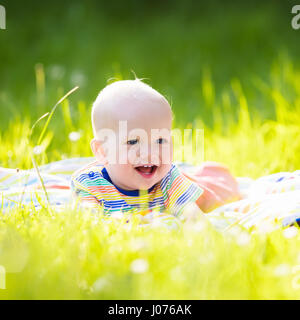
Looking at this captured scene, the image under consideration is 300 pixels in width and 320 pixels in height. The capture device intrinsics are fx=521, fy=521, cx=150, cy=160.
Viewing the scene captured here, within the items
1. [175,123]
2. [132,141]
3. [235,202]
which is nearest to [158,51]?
[175,123]

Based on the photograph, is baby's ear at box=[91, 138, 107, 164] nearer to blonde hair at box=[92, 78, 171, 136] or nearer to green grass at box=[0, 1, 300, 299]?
blonde hair at box=[92, 78, 171, 136]

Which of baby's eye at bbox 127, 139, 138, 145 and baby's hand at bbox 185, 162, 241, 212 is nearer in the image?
baby's eye at bbox 127, 139, 138, 145

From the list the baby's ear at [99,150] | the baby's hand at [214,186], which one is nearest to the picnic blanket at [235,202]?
the baby's hand at [214,186]

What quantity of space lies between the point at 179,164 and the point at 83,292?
158 cm

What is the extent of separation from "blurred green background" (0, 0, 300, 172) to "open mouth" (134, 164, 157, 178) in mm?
1853

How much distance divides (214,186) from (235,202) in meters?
0.18

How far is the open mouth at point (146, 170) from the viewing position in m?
1.95

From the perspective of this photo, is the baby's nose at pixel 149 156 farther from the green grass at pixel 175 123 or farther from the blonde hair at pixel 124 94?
the green grass at pixel 175 123

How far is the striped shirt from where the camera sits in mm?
1998

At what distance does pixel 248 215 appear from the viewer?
1.96 metres

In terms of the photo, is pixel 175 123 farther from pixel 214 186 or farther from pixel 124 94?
pixel 124 94

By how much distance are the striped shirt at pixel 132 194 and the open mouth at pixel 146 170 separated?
11cm

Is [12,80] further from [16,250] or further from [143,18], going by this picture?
[16,250]

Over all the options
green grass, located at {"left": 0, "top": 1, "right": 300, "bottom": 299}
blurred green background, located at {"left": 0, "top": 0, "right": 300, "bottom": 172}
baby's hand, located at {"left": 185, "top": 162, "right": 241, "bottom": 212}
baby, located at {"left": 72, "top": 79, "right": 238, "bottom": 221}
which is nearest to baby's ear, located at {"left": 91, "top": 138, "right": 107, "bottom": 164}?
baby, located at {"left": 72, "top": 79, "right": 238, "bottom": 221}
